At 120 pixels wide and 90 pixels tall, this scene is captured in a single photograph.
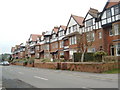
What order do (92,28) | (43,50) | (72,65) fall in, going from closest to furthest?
(72,65) < (92,28) < (43,50)

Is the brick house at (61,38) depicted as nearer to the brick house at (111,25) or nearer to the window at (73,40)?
the window at (73,40)

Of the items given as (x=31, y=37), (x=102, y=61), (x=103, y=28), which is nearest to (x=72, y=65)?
(x=102, y=61)

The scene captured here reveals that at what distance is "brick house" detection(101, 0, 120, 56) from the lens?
98.1 feet

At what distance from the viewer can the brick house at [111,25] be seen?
29.9 meters

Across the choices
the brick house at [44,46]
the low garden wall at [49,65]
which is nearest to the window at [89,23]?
the low garden wall at [49,65]

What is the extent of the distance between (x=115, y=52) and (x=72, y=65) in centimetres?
841

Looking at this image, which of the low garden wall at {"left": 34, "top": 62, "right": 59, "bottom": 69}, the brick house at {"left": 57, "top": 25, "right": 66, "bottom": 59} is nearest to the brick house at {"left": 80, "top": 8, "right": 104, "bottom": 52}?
the low garden wall at {"left": 34, "top": 62, "right": 59, "bottom": 69}

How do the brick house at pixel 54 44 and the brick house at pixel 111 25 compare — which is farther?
the brick house at pixel 54 44

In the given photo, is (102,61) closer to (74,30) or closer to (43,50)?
(74,30)

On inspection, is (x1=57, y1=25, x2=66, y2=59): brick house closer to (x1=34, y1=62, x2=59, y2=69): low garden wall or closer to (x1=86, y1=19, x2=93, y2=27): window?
(x1=34, y1=62, x2=59, y2=69): low garden wall

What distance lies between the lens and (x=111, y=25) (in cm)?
3106

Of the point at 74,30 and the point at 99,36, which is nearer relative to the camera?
the point at 99,36

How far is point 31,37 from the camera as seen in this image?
7938 cm

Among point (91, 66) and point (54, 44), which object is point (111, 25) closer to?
point (91, 66)
